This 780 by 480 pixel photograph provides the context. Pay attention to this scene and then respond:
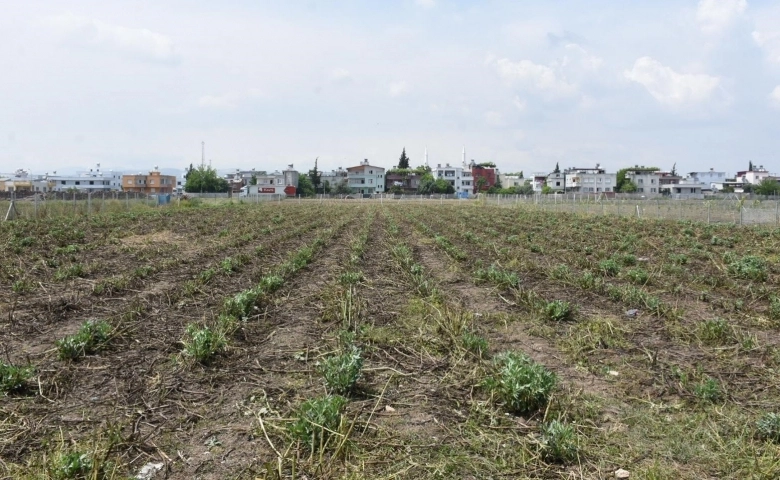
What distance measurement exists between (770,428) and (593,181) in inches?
5110

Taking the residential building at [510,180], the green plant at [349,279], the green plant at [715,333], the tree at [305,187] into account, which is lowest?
the green plant at [715,333]

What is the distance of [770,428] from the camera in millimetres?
4340

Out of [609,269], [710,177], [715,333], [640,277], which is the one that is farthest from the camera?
[710,177]

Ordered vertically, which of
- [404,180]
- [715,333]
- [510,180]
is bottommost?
[715,333]

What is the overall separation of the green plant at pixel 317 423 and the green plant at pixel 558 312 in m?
4.49

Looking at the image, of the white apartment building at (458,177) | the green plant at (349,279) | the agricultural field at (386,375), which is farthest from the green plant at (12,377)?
the white apartment building at (458,177)

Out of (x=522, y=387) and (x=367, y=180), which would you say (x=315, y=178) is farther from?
(x=522, y=387)

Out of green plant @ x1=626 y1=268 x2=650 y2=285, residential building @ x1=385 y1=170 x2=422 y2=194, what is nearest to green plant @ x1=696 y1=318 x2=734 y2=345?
green plant @ x1=626 y1=268 x2=650 y2=285

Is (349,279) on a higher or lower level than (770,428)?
higher

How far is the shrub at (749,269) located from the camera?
1169 centimetres

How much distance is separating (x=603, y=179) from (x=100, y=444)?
134183 millimetres

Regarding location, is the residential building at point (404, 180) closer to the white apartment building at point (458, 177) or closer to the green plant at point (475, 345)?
the white apartment building at point (458, 177)

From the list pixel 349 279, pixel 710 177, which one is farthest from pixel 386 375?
pixel 710 177

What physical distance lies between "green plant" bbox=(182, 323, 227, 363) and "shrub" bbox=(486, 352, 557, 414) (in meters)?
3.03
